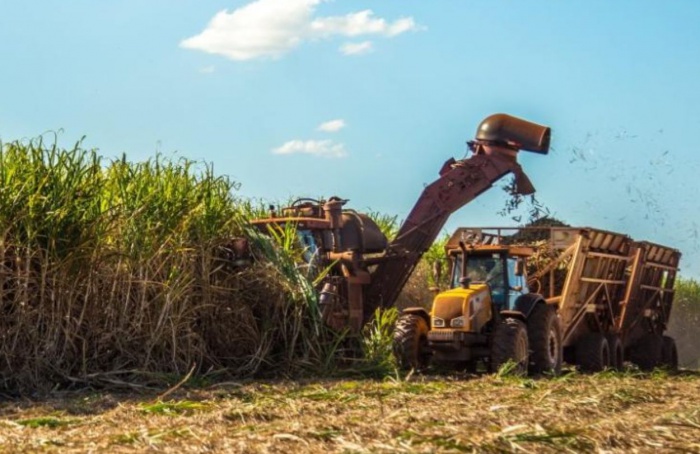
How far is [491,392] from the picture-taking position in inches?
419

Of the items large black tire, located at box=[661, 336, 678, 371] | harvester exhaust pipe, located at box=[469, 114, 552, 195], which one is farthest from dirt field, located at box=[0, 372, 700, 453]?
large black tire, located at box=[661, 336, 678, 371]

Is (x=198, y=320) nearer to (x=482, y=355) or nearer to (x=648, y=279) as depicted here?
(x=482, y=355)

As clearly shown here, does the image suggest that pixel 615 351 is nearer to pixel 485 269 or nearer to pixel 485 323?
pixel 485 269

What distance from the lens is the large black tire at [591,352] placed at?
16.4 meters

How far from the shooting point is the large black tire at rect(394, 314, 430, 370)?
1394 cm

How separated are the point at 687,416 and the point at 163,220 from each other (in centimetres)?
650

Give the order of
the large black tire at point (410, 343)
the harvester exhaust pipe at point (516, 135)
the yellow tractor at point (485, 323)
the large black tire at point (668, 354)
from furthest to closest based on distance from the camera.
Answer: the large black tire at point (668, 354) → the harvester exhaust pipe at point (516, 135) → the large black tire at point (410, 343) → the yellow tractor at point (485, 323)

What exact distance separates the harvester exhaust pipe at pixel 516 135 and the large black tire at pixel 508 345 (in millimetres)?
3461

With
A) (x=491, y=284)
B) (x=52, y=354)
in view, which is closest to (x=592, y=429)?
(x=52, y=354)

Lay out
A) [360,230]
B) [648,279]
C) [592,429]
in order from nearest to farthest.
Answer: [592,429] → [360,230] → [648,279]

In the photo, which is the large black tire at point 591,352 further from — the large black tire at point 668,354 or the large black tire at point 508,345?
the large black tire at point 668,354

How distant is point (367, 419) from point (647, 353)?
12.4 metres

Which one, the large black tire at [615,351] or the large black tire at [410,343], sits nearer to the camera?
the large black tire at [410,343]

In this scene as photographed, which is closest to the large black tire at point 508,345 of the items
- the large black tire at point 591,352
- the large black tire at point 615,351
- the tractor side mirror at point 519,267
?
the tractor side mirror at point 519,267
